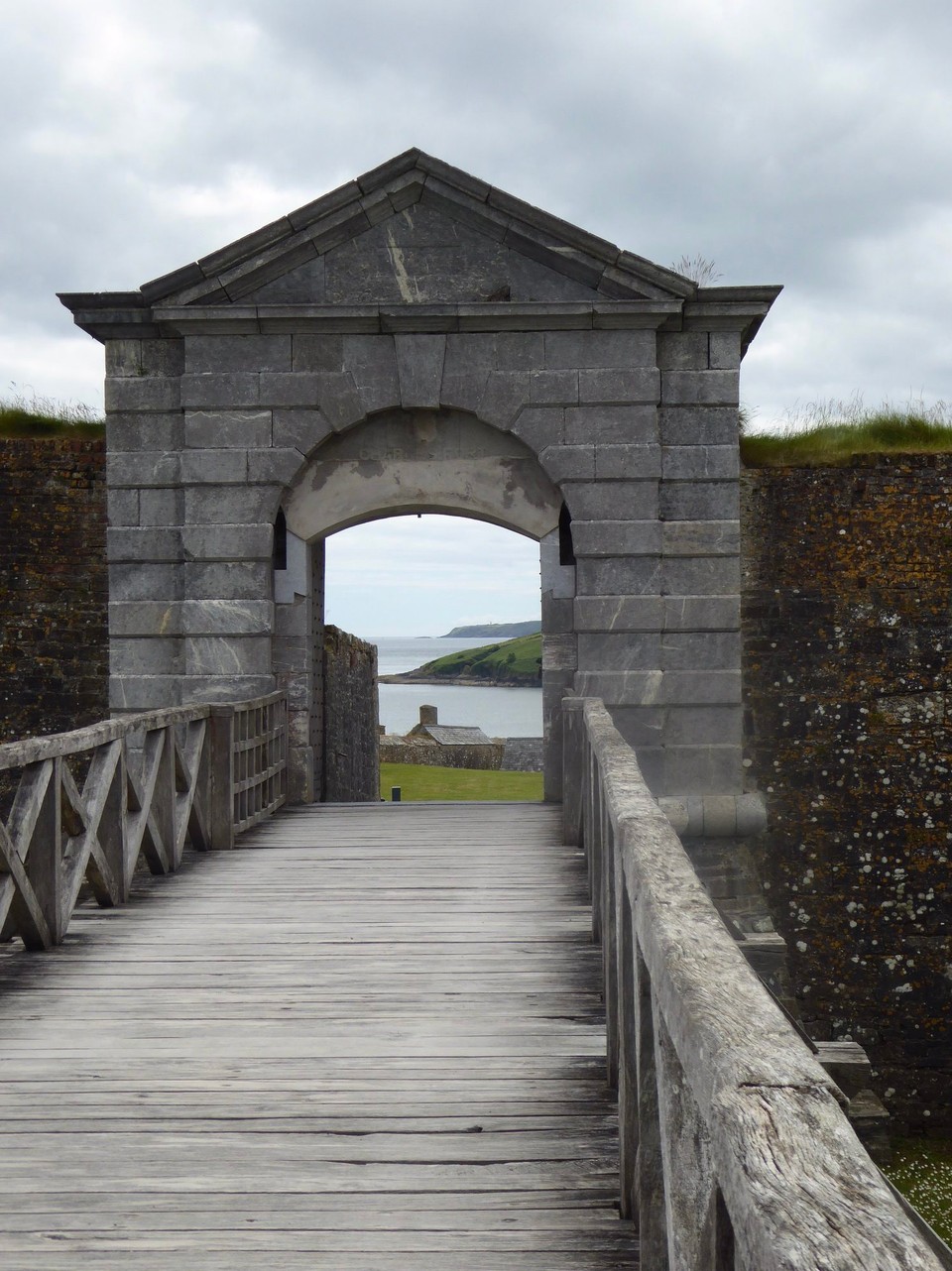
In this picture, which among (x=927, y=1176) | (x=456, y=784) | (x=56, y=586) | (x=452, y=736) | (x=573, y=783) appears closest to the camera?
(x=573, y=783)

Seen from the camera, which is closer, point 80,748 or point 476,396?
point 80,748

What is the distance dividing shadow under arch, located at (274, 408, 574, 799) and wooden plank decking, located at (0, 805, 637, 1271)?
3.19m

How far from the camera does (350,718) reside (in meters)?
14.0

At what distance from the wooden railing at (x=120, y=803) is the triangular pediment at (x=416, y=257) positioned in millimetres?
2900

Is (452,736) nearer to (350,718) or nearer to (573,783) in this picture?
(350,718)

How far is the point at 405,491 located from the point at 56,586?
2903mm

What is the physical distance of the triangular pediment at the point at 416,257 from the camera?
8.13 m

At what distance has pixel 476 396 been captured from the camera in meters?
8.25

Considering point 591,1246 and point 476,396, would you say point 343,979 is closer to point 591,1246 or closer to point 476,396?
point 591,1246

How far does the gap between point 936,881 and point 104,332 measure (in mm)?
7263

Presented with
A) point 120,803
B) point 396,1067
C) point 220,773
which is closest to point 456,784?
point 220,773

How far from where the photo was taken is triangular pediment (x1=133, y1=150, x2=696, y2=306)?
8133mm

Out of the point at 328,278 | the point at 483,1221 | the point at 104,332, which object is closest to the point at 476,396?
the point at 328,278

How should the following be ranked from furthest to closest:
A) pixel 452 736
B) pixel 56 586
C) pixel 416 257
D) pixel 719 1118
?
1. pixel 452 736
2. pixel 56 586
3. pixel 416 257
4. pixel 719 1118
